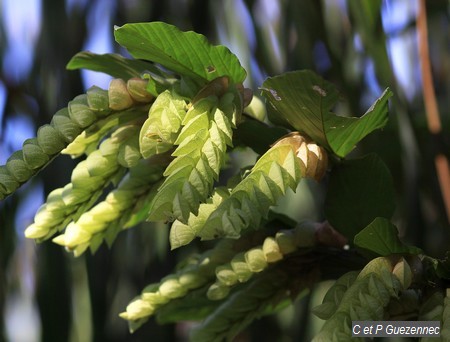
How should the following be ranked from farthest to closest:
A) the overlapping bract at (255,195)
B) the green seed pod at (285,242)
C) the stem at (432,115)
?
the stem at (432,115) → the green seed pod at (285,242) → the overlapping bract at (255,195)

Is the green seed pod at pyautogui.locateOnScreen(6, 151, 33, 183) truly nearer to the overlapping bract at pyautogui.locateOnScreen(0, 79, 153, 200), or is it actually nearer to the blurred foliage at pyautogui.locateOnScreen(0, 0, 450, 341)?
the overlapping bract at pyautogui.locateOnScreen(0, 79, 153, 200)

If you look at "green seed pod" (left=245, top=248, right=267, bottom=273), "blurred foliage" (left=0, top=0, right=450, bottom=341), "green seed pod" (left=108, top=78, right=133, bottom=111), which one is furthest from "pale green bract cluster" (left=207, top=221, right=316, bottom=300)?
"blurred foliage" (left=0, top=0, right=450, bottom=341)

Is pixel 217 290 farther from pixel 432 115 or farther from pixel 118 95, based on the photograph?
pixel 432 115

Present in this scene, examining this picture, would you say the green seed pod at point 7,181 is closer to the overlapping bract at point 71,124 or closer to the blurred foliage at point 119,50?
the overlapping bract at point 71,124

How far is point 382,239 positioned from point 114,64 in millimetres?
174

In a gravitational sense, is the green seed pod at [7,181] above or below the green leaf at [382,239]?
above

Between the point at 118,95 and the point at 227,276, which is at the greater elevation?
the point at 118,95

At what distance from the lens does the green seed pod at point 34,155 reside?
37 centimetres

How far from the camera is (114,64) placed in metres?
0.43

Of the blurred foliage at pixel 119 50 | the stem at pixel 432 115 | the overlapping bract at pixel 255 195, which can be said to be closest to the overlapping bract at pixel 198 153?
the overlapping bract at pixel 255 195

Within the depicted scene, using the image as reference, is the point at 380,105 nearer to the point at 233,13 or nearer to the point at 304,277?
the point at 304,277

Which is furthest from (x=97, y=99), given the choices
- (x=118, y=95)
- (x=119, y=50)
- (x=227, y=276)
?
(x=119, y=50)

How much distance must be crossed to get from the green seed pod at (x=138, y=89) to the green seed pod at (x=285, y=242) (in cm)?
10

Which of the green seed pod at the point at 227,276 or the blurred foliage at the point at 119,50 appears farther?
the blurred foliage at the point at 119,50
